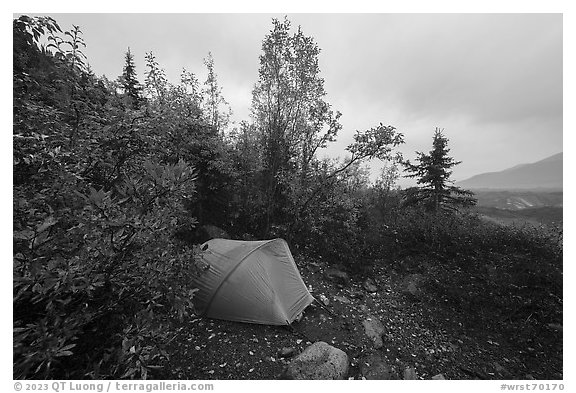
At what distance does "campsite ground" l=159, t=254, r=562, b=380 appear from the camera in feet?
16.0

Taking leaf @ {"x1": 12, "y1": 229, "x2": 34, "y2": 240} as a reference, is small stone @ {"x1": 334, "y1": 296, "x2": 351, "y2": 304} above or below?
below

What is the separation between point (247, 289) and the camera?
5.95m

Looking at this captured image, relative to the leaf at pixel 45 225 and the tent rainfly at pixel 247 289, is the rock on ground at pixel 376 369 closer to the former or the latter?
the tent rainfly at pixel 247 289

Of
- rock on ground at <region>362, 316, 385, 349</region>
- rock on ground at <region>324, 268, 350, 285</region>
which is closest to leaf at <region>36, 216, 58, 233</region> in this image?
rock on ground at <region>362, 316, 385, 349</region>

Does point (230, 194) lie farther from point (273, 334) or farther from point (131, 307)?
point (131, 307)

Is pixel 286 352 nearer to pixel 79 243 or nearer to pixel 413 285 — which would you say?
pixel 79 243

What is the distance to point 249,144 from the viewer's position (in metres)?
10.4

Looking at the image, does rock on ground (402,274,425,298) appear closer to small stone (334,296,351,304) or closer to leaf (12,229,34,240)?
small stone (334,296,351,304)

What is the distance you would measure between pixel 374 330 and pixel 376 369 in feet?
4.18

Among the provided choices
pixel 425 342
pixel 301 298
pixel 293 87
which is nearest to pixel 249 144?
pixel 293 87

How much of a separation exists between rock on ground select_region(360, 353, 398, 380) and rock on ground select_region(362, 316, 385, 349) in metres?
0.49

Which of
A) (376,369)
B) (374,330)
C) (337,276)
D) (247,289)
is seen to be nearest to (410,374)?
(376,369)

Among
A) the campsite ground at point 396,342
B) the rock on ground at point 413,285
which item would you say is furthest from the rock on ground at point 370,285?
the rock on ground at point 413,285

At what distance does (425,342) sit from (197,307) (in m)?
6.16
